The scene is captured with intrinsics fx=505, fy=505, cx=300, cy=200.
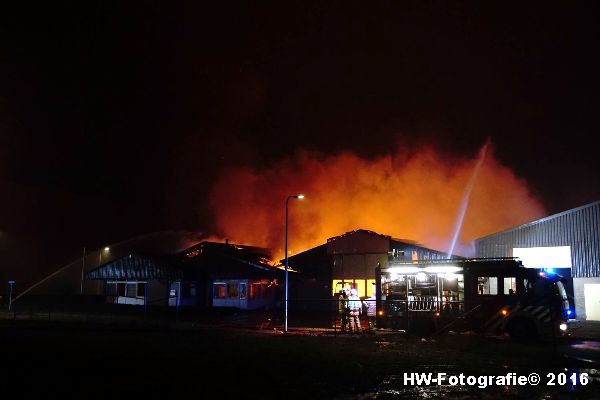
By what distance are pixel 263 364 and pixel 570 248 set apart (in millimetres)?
24162

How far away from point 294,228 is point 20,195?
1253 inches

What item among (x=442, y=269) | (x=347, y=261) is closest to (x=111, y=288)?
(x=347, y=261)

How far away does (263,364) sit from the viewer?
13500 mm

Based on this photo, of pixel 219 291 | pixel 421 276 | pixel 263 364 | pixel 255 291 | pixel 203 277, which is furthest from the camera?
pixel 219 291

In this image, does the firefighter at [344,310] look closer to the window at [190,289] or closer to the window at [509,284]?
the window at [509,284]

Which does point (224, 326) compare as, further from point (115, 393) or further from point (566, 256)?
point (566, 256)

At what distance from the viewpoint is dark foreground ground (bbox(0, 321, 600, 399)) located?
1025 cm

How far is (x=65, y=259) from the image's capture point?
58.9 meters

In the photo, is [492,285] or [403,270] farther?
[403,270]

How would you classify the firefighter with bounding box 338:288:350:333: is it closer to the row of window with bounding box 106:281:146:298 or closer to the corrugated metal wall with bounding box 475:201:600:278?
the corrugated metal wall with bounding box 475:201:600:278

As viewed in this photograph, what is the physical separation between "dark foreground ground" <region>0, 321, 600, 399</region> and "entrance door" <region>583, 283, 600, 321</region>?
12423mm

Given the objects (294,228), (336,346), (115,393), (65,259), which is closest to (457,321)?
(336,346)

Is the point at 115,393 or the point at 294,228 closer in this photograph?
the point at 115,393

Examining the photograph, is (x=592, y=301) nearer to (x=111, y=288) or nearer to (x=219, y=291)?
(x=219, y=291)
